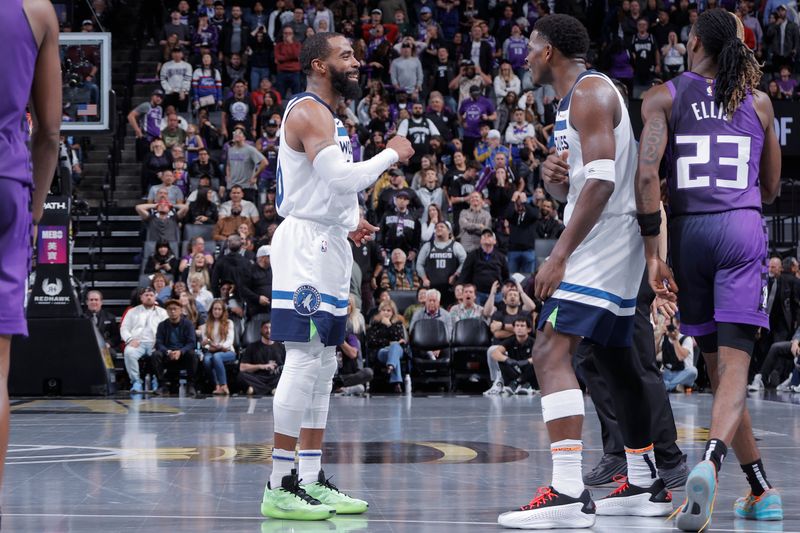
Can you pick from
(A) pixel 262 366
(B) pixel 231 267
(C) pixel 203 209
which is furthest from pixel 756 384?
(C) pixel 203 209

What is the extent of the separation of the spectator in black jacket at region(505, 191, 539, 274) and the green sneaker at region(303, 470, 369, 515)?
11.1 m

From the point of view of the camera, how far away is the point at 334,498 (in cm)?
507

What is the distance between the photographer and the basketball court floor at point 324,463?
4.80 meters

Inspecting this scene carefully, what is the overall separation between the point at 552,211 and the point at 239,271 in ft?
15.5

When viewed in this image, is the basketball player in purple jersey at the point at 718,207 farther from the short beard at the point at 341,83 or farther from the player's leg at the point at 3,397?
the player's leg at the point at 3,397

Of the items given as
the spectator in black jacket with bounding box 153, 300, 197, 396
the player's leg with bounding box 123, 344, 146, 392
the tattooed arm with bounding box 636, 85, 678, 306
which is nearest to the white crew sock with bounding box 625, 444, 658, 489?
the tattooed arm with bounding box 636, 85, 678, 306

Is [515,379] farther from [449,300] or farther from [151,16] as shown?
[151,16]

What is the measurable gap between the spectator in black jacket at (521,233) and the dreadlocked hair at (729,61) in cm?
1104

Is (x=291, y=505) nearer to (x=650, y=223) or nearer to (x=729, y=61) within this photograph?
(x=650, y=223)

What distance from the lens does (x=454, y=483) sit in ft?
19.4

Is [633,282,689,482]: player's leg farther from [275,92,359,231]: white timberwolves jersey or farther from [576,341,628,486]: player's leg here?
[275,92,359,231]: white timberwolves jersey

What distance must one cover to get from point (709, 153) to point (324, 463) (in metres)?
3.10

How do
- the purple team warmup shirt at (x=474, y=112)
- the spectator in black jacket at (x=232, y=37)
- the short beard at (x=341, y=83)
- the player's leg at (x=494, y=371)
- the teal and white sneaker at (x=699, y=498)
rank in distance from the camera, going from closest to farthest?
the teal and white sneaker at (x=699, y=498), the short beard at (x=341, y=83), the player's leg at (x=494, y=371), the purple team warmup shirt at (x=474, y=112), the spectator in black jacket at (x=232, y=37)

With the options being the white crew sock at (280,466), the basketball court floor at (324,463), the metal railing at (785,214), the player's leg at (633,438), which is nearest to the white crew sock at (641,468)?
the player's leg at (633,438)
